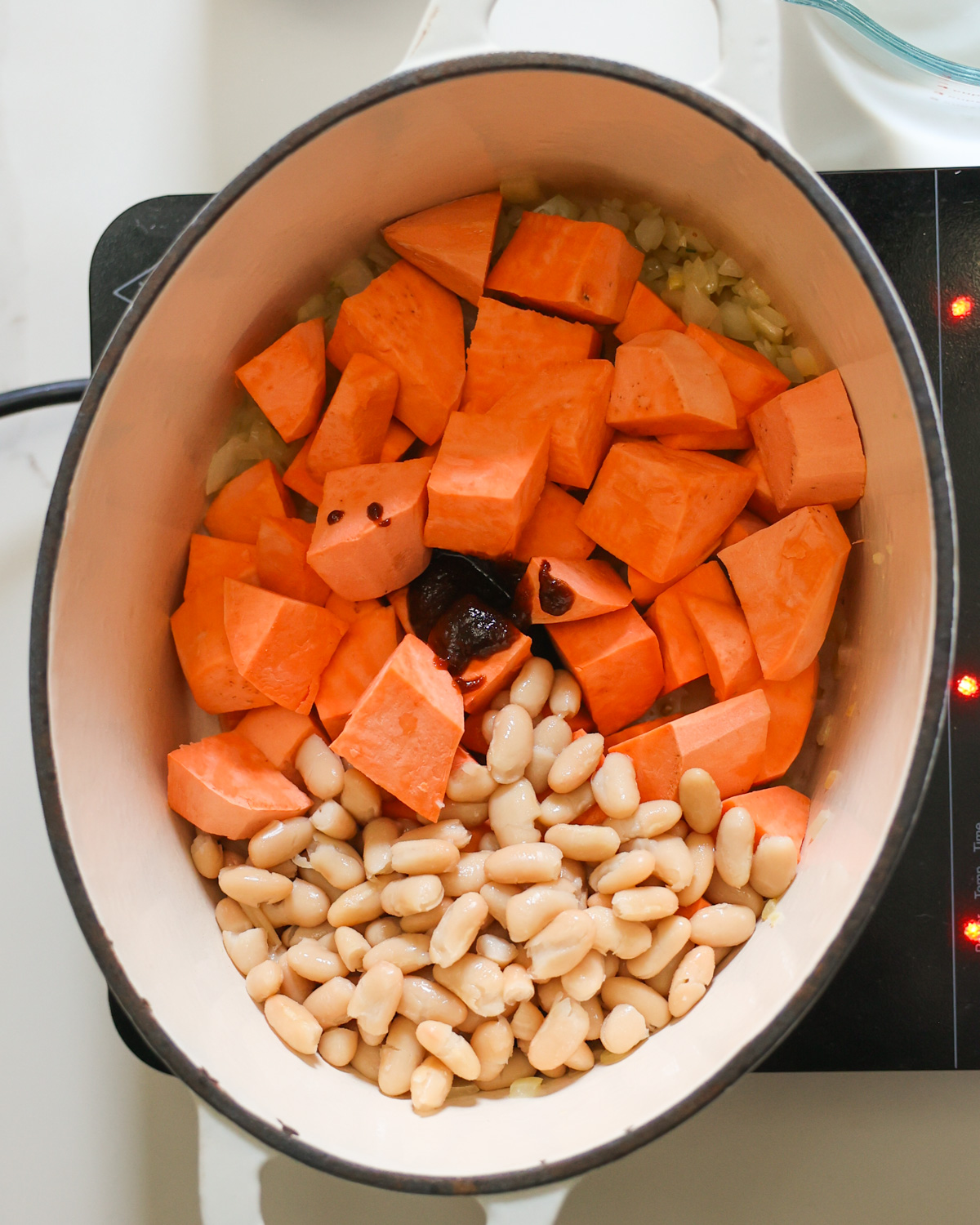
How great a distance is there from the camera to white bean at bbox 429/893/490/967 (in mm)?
744

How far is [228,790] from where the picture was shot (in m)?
0.78

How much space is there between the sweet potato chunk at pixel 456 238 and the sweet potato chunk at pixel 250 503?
9.4 inches

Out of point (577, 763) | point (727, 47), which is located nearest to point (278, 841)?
point (577, 763)

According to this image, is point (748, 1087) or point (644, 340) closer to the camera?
point (644, 340)

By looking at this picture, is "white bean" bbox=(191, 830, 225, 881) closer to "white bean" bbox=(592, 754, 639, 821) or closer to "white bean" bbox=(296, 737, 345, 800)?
"white bean" bbox=(296, 737, 345, 800)

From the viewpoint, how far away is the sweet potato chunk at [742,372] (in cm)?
78

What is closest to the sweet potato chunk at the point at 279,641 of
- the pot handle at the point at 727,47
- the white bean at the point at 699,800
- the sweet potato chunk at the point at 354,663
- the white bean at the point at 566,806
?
the sweet potato chunk at the point at 354,663

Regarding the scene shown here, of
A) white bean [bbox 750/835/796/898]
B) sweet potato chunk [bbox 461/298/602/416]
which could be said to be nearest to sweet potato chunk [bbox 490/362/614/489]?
sweet potato chunk [bbox 461/298/602/416]

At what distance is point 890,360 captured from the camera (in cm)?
61

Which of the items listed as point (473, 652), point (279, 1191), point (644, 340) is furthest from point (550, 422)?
point (279, 1191)

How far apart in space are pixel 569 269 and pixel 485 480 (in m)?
0.21

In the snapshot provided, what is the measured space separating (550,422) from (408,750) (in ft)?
1.03

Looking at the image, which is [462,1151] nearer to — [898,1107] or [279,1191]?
[279,1191]

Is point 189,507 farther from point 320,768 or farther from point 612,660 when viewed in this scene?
point 612,660
